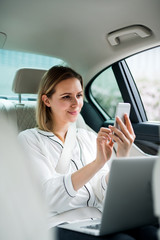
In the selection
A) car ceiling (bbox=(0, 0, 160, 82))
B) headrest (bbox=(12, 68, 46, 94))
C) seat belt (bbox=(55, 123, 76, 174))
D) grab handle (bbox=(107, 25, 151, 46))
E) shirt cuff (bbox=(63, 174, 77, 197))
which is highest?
car ceiling (bbox=(0, 0, 160, 82))

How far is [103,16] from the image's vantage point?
2.05 m

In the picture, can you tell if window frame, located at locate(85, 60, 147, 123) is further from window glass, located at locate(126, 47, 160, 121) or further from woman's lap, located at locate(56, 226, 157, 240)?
woman's lap, located at locate(56, 226, 157, 240)

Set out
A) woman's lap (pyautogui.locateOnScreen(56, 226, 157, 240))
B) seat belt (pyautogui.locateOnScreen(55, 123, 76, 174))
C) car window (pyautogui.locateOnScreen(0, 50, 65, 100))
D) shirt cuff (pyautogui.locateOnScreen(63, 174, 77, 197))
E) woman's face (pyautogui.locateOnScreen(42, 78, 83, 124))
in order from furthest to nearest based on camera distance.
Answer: car window (pyautogui.locateOnScreen(0, 50, 65, 100)) < woman's face (pyautogui.locateOnScreen(42, 78, 83, 124)) < seat belt (pyautogui.locateOnScreen(55, 123, 76, 174)) < shirt cuff (pyautogui.locateOnScreen(63, 174, 77, 197)) < woman's lap (pyautogui.locateOnScreen(56, 226, 157, 240))

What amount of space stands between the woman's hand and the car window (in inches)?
36.6

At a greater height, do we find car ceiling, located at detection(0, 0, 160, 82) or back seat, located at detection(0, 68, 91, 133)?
car ceiling, located at detection(0, 0, 160, 82)

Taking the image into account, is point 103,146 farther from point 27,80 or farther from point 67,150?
point 27,80

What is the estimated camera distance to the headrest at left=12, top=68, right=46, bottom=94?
2.22m

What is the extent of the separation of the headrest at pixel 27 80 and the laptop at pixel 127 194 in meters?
1.34

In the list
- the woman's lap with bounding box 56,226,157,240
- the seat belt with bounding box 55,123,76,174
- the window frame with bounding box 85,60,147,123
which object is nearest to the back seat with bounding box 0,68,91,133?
the seat belt with bounding box 55,123,76,174

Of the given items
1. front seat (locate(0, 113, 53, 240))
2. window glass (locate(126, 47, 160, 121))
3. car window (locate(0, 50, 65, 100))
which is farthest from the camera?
window glass (locate(126, 47, 160, 121))

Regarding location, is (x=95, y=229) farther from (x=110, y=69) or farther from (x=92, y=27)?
(x=110, y=69)

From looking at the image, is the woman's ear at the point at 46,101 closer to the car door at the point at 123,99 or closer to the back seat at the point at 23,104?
the back seat at the point at 23,104

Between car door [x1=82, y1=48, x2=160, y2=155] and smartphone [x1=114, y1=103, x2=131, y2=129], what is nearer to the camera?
smartphone [x1=114, y1=103, x2=131, y2=129]

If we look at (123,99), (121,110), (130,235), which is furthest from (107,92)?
(130,235)
